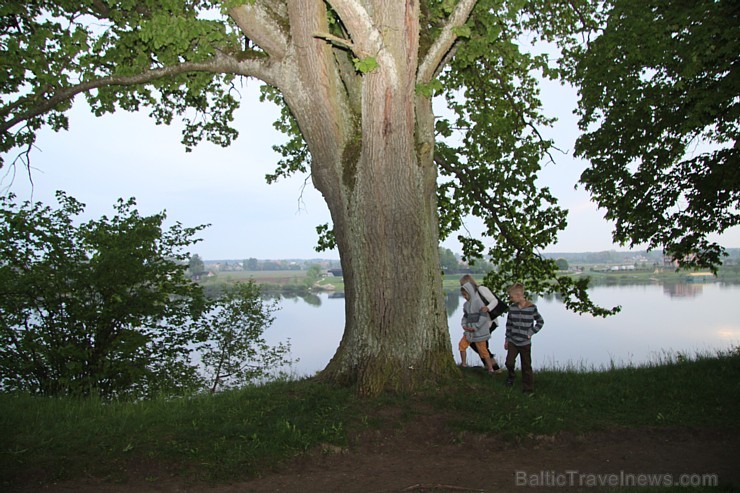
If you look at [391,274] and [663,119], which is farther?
[663,119]

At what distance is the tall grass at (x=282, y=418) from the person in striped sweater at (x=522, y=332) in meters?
0.32

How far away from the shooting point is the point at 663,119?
41.0ft

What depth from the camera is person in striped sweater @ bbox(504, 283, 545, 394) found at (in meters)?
7.96

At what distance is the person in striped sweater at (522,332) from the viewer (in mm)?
7961

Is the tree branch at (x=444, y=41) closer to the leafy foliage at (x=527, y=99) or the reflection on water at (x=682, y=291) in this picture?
→ the leafy foliage at (x=527, y=99)

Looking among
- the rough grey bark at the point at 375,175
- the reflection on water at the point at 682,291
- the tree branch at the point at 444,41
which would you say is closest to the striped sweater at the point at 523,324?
the rough grey bark at the point at 375,175

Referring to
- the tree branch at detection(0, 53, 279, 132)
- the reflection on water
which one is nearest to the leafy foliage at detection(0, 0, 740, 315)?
the tree branch at detection(0, 53, 279, 132)

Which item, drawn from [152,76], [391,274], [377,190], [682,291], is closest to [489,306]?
[391,274]

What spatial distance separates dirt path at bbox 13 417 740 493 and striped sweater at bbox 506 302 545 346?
186 centimetres

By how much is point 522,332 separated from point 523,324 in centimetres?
13

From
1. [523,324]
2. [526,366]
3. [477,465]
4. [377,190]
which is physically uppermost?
[377,190]

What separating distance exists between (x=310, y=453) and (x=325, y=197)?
155 inches

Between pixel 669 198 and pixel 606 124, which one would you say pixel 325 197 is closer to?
pixel 606 124

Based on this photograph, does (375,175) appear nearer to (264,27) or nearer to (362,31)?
(362,31)
